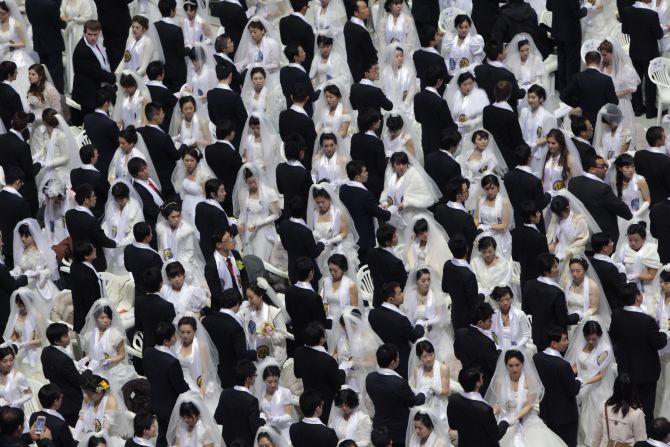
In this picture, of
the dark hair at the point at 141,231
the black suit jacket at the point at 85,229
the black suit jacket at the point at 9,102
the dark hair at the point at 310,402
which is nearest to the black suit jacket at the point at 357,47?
the black suit jacket at the point at 9,102

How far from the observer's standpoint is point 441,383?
19766 millimetres

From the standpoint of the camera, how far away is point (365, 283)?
22297mm

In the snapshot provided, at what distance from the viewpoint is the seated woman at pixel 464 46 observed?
25.2 metres

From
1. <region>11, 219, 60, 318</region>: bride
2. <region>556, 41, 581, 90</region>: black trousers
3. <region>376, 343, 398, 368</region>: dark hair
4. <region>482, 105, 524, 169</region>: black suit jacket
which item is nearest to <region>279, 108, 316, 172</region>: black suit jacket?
<region>482, 105, 524, 169</region>: black suit jacket

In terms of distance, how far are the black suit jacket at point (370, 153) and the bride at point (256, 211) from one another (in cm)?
102

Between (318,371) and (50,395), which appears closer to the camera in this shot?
(50,395)

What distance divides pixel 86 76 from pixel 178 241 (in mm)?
4432

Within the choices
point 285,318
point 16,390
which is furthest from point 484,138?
point 16,390

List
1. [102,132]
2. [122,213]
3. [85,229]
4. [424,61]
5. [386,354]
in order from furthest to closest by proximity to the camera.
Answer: [424,61]
[102,132]
[122,213]
[85,229]
[386,354]

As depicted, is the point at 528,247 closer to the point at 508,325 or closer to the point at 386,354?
the point at 508,325

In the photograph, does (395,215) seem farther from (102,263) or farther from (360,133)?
(102,263)

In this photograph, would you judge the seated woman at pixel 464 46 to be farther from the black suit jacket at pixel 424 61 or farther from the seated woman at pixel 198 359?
the seated woman at pixel 198 359

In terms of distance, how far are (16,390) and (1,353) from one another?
388mm

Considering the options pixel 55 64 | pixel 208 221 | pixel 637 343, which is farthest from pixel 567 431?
pixel 55 64
